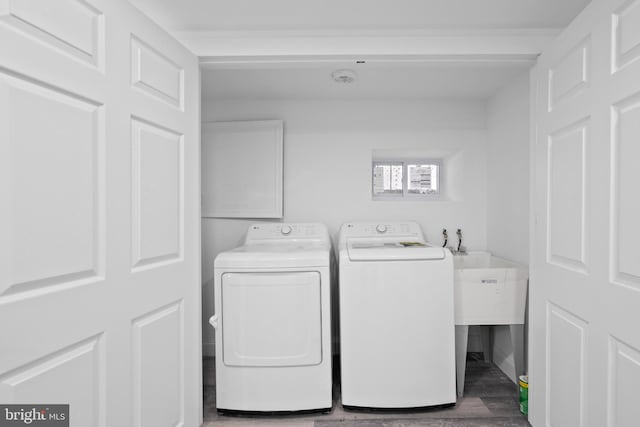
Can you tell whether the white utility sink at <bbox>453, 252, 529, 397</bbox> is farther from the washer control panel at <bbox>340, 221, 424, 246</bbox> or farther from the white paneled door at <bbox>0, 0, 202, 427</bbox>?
the white paneled door at <bbox>0, 0, 202, 427</bbox>

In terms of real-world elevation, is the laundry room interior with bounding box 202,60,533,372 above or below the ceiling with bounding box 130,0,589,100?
below

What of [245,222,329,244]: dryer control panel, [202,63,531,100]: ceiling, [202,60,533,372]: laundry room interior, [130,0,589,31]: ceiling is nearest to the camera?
[130,0,589,31]: ceiling

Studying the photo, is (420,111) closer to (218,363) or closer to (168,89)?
(168,89)

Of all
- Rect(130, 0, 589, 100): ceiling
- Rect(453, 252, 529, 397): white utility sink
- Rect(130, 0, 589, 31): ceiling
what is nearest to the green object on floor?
Rect(453, 252, 529, 397): white utility sink

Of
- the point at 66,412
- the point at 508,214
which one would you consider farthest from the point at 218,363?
the point at 508,214

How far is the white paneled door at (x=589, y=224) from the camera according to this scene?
110 cm

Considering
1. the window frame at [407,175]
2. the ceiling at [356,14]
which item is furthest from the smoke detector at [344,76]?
the window frame at [407,175]

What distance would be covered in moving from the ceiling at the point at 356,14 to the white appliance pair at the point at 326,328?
1176 millimetres

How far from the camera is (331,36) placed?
1741 millimetres

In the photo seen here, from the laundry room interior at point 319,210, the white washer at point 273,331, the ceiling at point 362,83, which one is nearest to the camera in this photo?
the laundry room interior at point 319,210

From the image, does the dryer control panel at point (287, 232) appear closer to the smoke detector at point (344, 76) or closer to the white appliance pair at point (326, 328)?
the white appliance pair at point (326, 328)

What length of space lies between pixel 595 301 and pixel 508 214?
1.24 metres

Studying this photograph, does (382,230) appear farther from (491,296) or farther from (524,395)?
(524,395)

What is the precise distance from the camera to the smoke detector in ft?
6.97
